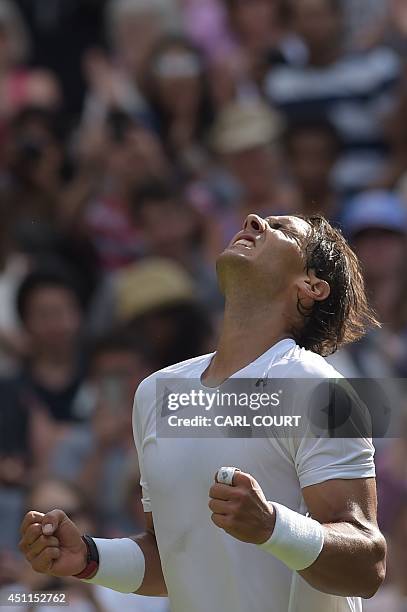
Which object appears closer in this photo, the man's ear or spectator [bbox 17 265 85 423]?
the man's ear

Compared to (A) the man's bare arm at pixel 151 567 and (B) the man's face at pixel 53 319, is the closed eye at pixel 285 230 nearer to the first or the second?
(A) the man's bare arm at pixel 151 567

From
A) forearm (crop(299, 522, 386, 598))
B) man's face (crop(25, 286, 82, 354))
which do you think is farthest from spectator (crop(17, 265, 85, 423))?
forearm (crop(299, 522, 386, 598))

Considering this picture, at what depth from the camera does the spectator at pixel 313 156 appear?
8.19 metres

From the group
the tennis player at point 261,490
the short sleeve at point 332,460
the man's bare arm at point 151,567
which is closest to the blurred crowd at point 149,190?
the man's bare arm at point 151,567

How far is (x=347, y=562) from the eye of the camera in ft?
10.2

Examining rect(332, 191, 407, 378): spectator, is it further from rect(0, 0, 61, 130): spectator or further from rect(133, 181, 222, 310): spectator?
rect(0, 0, 61, 130): spectator

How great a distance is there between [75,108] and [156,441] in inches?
239

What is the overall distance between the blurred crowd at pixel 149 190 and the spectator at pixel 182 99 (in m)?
0.01

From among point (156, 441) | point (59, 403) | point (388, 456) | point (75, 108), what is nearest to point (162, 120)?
point (75, 108)

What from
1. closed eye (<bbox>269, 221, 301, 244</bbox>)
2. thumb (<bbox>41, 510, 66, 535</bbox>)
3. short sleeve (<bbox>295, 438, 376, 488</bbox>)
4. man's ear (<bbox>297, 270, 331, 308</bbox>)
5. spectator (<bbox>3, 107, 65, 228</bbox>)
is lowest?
thumb (<bbox>41, 510, 66, 535</bbox>)

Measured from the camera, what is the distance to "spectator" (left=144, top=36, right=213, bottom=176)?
28.7 ft

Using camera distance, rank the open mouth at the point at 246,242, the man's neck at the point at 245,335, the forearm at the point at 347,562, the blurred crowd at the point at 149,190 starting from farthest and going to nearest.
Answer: the blurred crowd at the point at 149,190
the open mouth at the point at 246,242
the man's neck at the point at 245,335
the forearm at the point at 347,562

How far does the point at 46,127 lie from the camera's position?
866cm

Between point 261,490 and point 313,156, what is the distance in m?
5.39
